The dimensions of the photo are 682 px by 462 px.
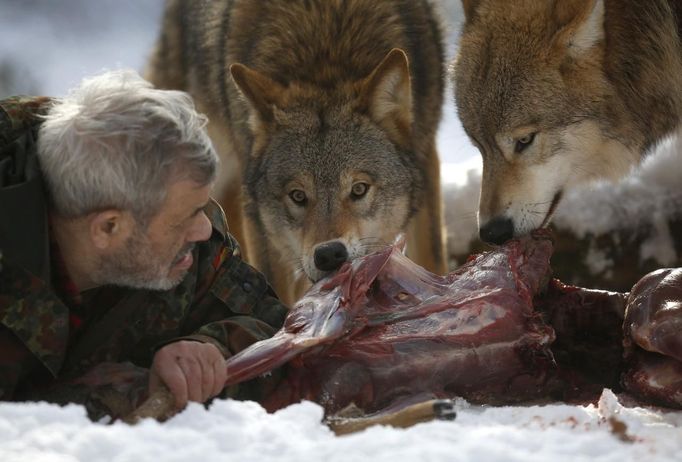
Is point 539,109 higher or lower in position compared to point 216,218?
higher

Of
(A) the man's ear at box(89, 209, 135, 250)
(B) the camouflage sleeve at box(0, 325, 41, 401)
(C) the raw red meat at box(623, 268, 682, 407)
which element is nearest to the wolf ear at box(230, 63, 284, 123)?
(A) the man's ear at box(89, 209, 135, 250)

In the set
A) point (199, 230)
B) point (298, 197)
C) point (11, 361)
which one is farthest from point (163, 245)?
point (298, 197)

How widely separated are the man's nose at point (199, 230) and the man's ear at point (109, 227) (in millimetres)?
189

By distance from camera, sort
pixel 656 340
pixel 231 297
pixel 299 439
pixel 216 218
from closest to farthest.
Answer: pixel 299 439 → pixel 656 340 → pixel 231 297 → pixel 216 218

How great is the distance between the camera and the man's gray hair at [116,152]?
8.14ft

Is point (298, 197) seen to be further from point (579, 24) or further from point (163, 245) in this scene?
point (163, 245)

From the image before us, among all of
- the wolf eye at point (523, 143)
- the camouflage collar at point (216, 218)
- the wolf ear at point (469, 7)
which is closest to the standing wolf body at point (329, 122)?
the wolf ear at point (469, 7)

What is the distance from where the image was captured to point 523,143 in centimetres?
402

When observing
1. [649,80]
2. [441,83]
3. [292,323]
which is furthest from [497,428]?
[441,83]

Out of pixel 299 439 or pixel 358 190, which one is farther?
pixel 358 190

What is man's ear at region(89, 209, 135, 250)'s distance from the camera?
2529mm

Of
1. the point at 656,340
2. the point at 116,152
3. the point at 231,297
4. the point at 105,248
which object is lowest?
the point at 231,297

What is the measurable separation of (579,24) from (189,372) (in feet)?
8.43

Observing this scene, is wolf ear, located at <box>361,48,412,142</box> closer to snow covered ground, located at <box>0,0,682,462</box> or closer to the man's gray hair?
the man's gray hair
